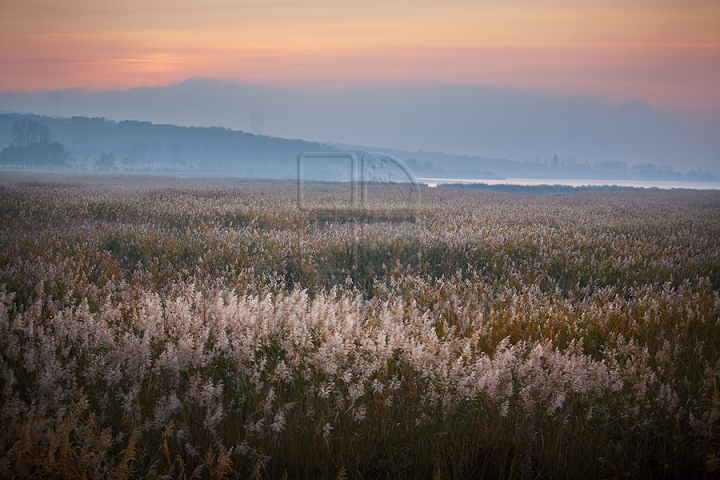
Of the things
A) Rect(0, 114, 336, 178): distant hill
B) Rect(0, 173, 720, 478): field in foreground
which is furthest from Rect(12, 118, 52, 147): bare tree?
Answer: Rect(0, 173, 720, 478): field in foreground

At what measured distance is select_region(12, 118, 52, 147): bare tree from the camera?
5802 inches

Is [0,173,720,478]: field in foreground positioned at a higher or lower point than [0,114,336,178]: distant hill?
lower

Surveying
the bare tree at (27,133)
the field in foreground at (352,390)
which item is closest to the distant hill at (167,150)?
the bare tree at (27,133)

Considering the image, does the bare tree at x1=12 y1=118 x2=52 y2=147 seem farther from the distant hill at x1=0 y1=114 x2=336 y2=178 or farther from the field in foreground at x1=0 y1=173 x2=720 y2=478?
the field in foreground at x1=0 y1=173 x2=720 y2=478

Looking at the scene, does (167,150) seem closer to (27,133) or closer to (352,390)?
(27,133)

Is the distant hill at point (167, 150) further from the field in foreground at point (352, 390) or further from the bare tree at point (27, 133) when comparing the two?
the field in foreground at point (352, 390)

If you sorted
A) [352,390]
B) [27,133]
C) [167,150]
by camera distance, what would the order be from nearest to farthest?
1. [352,390]
2. [27,133]
3. [167,150]

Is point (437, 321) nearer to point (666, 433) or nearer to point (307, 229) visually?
point (666, 433)

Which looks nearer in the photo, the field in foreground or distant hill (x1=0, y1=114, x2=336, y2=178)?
the field in foreground

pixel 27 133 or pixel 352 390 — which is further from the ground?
pixel 27 133

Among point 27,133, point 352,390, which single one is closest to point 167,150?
point 27,133

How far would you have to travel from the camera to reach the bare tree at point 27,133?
147m

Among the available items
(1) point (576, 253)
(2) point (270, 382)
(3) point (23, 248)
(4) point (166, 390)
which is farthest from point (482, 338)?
(3) point (23, 248)

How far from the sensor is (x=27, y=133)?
488ft
